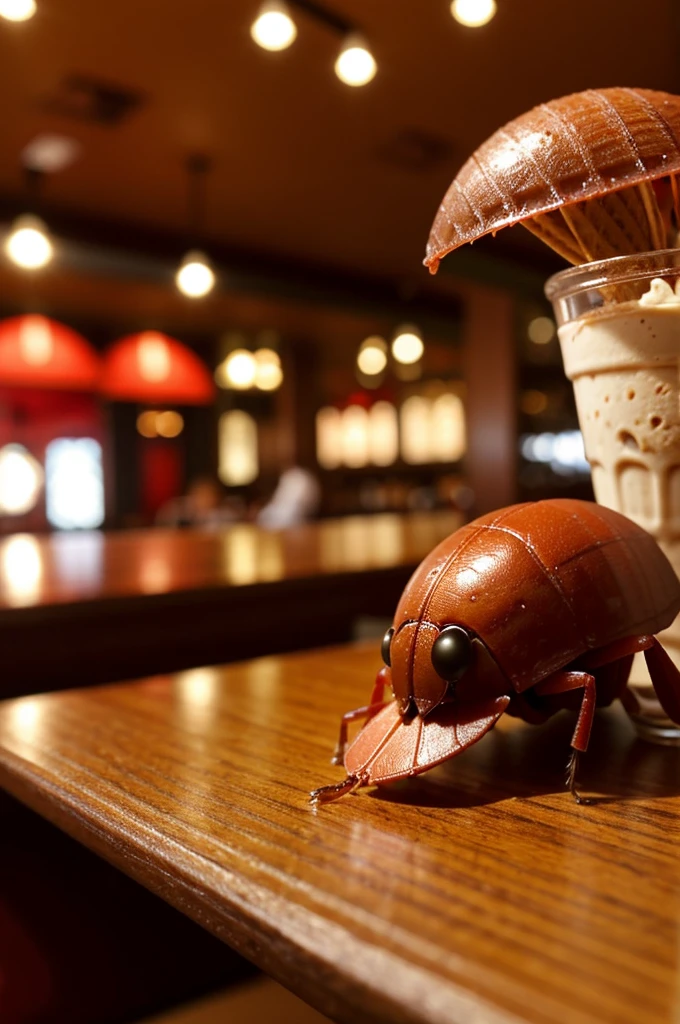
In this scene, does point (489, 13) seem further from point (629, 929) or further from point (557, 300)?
point (629, 929)

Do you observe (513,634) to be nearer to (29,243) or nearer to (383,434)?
(29,243)

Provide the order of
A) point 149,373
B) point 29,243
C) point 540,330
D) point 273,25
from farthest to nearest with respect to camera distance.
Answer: point 540,330, point 149,373, point 29,243, point 273,25

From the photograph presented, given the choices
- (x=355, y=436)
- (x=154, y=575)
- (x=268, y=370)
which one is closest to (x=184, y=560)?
(x=154, y=575)

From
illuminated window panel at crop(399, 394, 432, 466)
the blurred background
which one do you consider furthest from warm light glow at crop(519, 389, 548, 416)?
illuminated window panel at crop(399, 394, 432, 466)

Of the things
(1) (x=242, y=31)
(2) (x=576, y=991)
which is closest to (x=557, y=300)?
(2) (x=576, y=991)

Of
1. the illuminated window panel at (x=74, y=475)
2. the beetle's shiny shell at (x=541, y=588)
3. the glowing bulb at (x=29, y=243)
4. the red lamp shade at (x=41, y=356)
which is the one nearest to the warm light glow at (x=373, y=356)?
the illuminated window panel at (x=74, y=475)

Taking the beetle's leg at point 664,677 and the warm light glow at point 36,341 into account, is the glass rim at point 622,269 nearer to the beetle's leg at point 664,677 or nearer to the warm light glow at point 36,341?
the beetle's leg at point 664,677

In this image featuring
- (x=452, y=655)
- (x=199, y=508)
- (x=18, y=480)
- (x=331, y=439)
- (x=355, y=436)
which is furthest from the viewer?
(x=331, y=439)
